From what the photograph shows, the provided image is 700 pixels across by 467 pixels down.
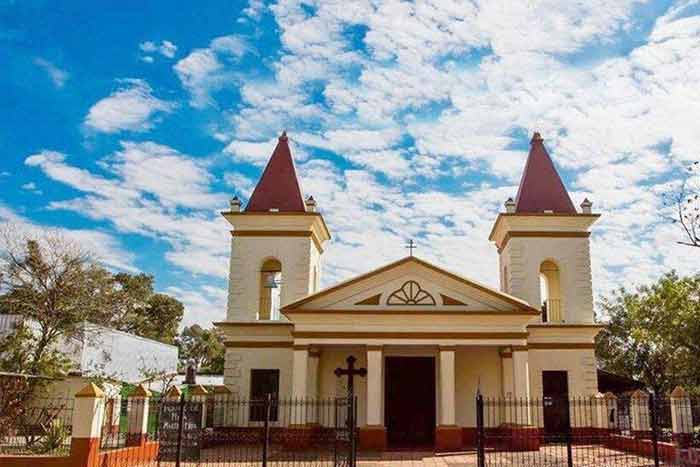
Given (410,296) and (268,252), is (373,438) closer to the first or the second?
(410,296)

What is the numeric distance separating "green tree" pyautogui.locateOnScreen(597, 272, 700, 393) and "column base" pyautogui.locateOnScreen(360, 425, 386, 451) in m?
11.1

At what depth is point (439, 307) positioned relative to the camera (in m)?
21.9

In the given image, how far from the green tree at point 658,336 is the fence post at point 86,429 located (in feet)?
62.2

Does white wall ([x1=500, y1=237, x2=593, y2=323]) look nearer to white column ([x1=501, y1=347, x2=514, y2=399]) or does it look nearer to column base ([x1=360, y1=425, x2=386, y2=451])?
white column ([x1=501, y1=347, x2=514, y2=399])

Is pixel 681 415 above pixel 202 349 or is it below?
below

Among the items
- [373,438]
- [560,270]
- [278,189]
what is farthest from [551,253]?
[278,189]

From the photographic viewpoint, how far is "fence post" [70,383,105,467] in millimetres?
13719

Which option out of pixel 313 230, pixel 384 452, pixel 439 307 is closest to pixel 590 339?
pixel 439 307

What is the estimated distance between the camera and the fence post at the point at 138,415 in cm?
1641

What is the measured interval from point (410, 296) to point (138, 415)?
9151mm

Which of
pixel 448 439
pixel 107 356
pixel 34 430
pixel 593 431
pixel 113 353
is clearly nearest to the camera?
pixel 34 430

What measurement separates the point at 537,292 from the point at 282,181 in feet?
33.5

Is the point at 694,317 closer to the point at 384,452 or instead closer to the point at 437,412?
the point at 437,412

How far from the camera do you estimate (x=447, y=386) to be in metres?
21.2
